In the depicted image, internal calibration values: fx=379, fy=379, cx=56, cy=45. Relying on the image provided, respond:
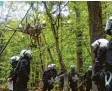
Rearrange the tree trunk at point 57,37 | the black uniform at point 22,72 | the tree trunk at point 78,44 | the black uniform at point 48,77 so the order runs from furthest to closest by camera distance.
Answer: the tree trunk at point 78,44
the tree trunk at point 57,37
the black uniform at point 48,77
the black uniform at point 22,72

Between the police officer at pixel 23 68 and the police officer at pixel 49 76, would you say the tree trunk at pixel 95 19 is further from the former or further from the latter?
the police officer at pixel 49 76

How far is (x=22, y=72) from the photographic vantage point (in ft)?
36.2

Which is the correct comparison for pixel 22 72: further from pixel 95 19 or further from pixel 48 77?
pixel 48 77

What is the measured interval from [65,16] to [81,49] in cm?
276

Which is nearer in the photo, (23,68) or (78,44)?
(23,68)

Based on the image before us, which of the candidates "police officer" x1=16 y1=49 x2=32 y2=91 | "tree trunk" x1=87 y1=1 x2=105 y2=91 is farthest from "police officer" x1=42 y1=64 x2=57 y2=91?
"police officer" x1=16 y1=49 x2=32 y2=91

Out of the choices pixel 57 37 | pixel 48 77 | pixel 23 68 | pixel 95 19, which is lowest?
→ pixel 48 77

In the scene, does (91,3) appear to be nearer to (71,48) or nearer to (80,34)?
(80,34)

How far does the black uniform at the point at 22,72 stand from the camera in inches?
428

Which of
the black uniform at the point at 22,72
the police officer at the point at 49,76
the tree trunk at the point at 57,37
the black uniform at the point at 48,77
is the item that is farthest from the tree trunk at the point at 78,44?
the black uniform at the point at 22,72

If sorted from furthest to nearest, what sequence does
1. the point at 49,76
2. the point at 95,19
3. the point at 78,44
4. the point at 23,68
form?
the point at 78,44
the point at 49,76
the point at 95,19
the point at 23,68

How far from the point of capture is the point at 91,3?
12.6 meters

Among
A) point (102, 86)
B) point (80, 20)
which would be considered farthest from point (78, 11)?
point (102, 86)

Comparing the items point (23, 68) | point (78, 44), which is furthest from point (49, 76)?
point (23, 68)
